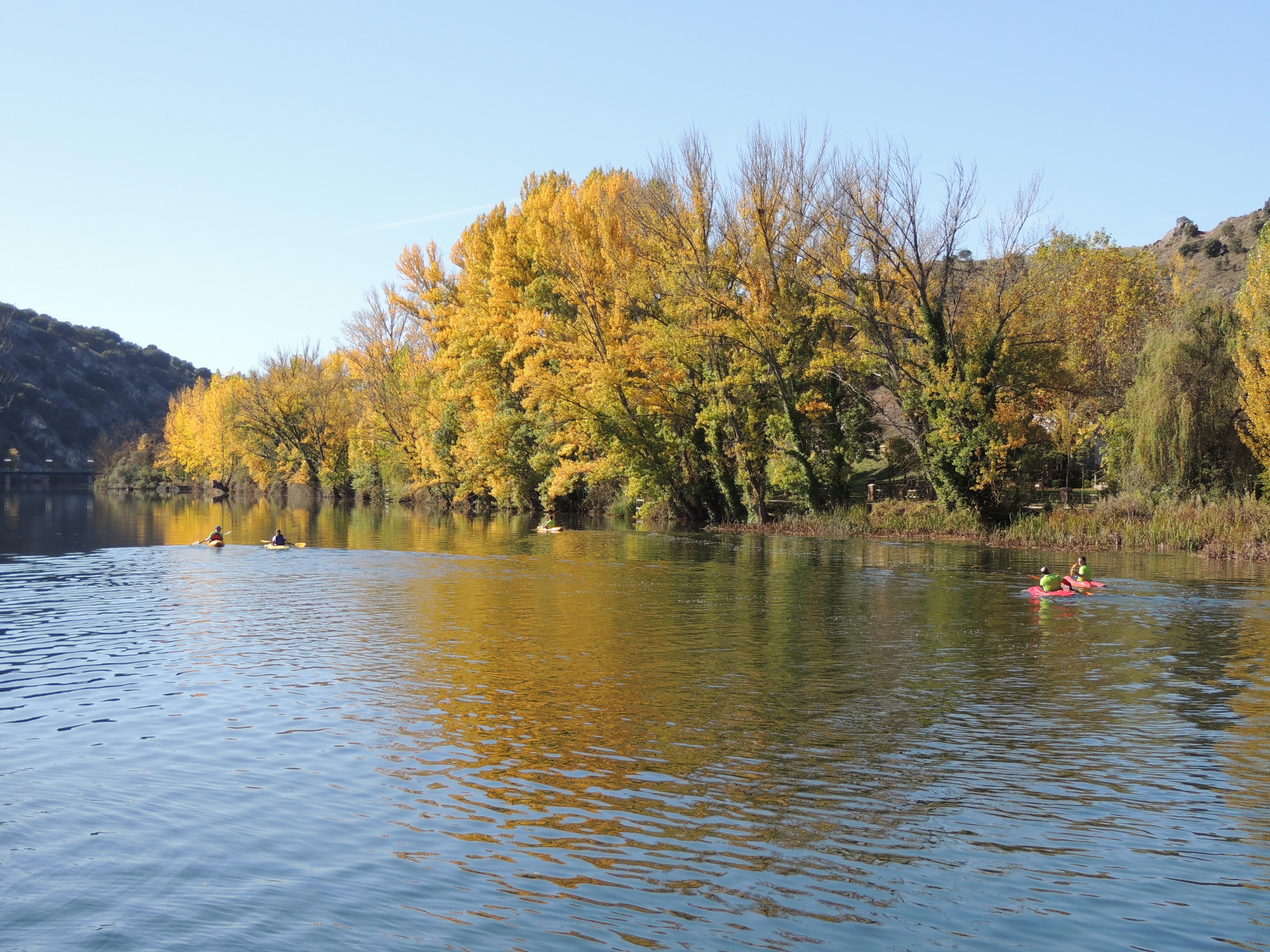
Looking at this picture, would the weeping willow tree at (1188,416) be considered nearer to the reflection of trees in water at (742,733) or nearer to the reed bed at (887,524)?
the reed bed at (887,524)

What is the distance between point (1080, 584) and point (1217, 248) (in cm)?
9471

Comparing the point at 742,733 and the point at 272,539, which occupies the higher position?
the point at 272,539

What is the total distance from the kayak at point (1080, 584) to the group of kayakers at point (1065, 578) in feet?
0.05

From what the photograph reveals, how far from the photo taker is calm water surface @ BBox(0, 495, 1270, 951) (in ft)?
26.9

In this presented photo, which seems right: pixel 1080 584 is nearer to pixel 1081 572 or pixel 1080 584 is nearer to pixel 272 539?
pixel 1081 572

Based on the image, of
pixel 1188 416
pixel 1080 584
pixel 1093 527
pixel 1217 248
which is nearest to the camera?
pixel 1080 584

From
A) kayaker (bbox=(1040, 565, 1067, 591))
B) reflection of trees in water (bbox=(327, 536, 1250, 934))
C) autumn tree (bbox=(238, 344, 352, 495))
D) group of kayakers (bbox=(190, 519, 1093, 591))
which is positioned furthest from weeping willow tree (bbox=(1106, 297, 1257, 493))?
autumn tree (bbox=(238, 344, 352, 495))

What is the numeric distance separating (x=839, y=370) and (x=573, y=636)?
29348 millimetres

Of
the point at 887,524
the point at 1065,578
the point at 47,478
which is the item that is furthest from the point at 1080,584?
the point at 47,478

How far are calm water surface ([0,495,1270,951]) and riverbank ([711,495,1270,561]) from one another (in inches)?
384

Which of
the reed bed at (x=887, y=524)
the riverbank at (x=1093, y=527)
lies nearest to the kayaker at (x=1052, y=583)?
the riverbank at (x=1093, y=527)

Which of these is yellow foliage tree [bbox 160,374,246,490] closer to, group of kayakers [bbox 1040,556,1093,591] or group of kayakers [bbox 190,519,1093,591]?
group of kayakers [bbox 190,519,1093,591]

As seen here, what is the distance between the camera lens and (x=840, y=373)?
155 ft

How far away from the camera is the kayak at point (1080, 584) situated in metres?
25.9
